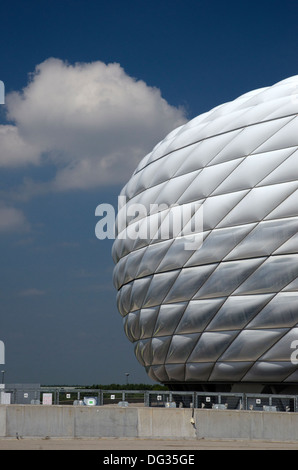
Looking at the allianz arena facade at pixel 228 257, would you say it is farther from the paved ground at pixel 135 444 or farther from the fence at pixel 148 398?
the paved ground at pixel 135 444

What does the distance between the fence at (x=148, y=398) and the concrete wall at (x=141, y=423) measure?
1.33 meters

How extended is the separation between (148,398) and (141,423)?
2.26m

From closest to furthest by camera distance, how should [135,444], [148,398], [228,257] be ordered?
[135,444]
[148,398]
[228,257]

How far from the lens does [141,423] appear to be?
16.8 meters

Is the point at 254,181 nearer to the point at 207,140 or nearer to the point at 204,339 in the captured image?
the point at 207,140

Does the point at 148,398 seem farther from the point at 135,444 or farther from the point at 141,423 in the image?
the point at 135,444

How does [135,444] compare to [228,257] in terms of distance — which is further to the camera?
[228,257]

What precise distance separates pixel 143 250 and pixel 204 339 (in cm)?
439

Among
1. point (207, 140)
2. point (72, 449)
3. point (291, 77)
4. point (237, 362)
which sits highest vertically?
point (291, 77)

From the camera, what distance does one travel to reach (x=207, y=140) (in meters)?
23.6

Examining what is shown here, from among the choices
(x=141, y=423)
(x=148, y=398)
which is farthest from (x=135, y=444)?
(x=148, y=398)

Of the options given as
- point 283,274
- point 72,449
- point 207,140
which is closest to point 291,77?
point 207,140

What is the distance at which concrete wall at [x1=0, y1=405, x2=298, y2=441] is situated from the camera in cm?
1639

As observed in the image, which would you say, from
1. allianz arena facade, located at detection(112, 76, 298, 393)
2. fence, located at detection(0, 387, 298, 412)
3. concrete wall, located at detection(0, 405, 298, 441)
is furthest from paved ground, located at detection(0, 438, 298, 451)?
allianz arena facade, located at detection(112, 76, 298, 393)
